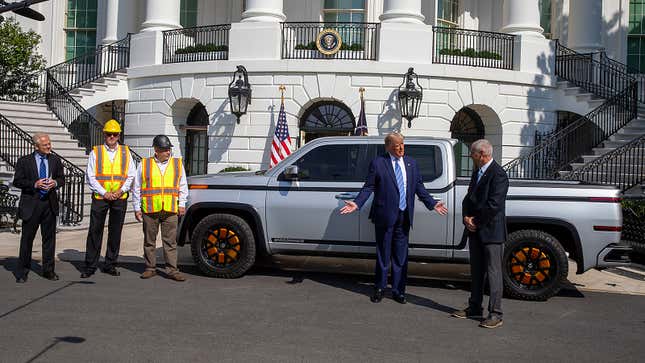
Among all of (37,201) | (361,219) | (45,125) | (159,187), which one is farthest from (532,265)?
(45,125)

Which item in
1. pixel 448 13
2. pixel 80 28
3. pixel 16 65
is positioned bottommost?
pixel 16 65

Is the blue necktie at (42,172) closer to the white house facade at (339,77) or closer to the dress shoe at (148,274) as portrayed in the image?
the dress shoe at (148,274)

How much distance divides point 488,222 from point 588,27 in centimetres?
1818

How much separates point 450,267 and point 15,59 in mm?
18316

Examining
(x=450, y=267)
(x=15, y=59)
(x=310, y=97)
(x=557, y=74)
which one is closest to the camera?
(x=450, y=267)

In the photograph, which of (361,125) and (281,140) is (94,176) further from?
(361,125)

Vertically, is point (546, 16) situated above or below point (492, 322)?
above

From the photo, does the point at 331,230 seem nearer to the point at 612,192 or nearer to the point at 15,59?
the point at 612,192

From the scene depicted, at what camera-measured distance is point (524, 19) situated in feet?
69.3

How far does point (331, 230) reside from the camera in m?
8.84

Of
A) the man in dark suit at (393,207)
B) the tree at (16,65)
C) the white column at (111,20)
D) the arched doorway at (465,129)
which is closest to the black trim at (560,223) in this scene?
the man in dark suit at (393,207)

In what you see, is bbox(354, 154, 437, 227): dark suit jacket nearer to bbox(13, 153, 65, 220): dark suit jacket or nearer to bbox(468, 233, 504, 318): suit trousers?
bbox(468, 233, 504, 318): suit trousers

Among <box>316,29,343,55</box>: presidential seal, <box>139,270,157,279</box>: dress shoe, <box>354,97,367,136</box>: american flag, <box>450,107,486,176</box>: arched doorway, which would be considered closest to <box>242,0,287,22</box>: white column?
<box>316,29,343,55</box>: presidential seal

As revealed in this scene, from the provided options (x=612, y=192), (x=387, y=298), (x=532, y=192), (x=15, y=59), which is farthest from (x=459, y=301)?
(x=15, y=59)
